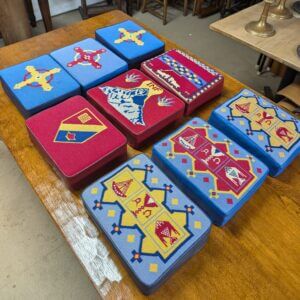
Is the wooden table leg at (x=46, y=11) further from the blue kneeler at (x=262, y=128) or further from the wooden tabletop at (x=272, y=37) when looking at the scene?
the blue kneeler at (x=262, y=128)

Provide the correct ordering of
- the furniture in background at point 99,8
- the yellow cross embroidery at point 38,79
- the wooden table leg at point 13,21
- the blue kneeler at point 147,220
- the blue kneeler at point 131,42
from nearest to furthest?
the blue kneeler at point 147,220
the yellow cross embroidery at point 38,79
the blue kneeler at point 131,42
the wooden table leg at point 13,21
the furniture in background at point 99,8

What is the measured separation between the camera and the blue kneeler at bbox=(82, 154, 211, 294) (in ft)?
1.98

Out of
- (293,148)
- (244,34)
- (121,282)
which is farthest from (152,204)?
(244,34)

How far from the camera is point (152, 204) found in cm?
68

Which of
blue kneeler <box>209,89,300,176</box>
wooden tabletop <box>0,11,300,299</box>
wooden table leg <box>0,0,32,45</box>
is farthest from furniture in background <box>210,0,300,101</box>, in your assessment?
wooden table leg <box>0,0,32,45</box>

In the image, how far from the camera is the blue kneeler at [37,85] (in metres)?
0.89

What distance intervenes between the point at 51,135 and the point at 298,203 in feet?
2.34

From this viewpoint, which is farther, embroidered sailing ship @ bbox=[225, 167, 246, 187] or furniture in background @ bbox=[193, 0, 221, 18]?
furniture in background @ bbox=[193, 0, 221, 18]

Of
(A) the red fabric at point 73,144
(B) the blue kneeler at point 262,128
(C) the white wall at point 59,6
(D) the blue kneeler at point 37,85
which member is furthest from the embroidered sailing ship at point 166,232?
(C) the white wall at point 59,6

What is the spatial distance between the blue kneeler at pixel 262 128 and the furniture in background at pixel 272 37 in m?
0.41

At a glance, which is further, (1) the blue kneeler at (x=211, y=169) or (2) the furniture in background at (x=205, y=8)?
(2) the furniture in background at (x=205, y=8)

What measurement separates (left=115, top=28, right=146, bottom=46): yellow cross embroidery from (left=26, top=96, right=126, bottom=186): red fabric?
0.41m

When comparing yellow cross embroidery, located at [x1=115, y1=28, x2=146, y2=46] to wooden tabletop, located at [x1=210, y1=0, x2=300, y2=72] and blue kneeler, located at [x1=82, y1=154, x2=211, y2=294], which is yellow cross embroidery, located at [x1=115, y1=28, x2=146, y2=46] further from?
blue kneeler, located at [x1=82, y1=154, x2=211, y2=294]

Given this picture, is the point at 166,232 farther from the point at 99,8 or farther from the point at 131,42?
the point at 99,8
